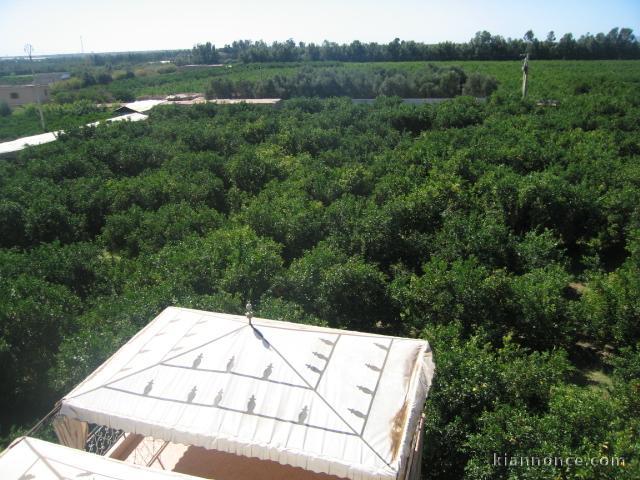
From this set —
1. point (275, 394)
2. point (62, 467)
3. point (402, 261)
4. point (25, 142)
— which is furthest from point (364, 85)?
point (62, 467)

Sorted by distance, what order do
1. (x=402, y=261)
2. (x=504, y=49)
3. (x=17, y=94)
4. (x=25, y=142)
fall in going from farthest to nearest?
1. (x=504, y=49)
2. (x=17, y=94)
3. (x=25, y=142)
4. (x=402, y=261)

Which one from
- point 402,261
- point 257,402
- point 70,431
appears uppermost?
point 257,402

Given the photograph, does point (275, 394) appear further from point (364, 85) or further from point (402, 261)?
point (364, 85)

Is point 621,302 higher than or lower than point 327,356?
lower

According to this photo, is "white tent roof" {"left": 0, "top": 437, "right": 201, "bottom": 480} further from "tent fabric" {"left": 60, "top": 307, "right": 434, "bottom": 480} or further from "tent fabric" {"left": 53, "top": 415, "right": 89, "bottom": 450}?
"tent fabric" {"left": 53, "top": 415, "right": 89, "bottom": 450}

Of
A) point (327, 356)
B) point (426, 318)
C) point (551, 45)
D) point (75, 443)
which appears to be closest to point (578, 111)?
point (426, 318)

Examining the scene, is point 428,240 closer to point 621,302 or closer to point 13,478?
point 621,302

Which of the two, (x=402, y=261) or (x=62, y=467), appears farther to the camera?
(x=402, y=261)

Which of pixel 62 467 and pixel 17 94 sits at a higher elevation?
pixel 17 94
